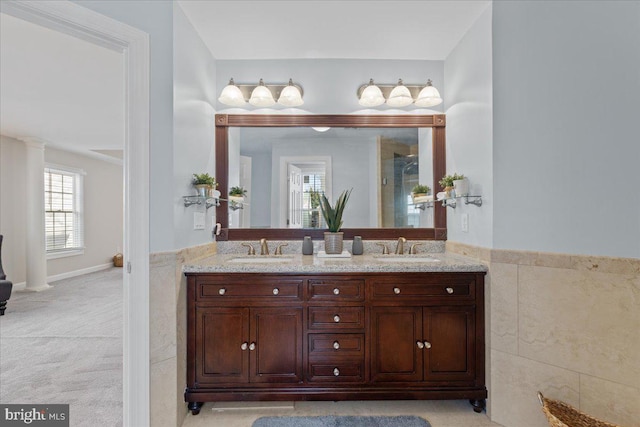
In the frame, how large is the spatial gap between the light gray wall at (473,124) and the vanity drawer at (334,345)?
103 centimetres

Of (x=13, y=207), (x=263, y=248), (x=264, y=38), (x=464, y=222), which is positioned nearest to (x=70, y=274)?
(x=13, y=207)

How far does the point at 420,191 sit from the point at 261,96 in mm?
1495

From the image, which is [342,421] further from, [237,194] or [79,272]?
[79,272]

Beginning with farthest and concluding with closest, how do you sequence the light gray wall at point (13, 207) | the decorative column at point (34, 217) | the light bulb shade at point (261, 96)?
the decorative column at point (34, 217) → the light gray wall at point (13, 207) → the light bulb shade at point (261, 96)

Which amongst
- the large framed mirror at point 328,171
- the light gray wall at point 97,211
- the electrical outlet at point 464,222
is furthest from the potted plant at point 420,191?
the light gray wall at point 97,211

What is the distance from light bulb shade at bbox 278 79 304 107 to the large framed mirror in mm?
134

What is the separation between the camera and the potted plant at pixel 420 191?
244 cm

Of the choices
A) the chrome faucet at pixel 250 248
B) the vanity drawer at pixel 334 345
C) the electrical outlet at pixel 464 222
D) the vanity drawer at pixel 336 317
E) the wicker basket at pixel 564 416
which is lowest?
the wicker basket at pixel 564 416

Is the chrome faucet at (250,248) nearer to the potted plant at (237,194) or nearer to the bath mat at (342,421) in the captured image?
the potted plant at (237,194)

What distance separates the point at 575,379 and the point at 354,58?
2.53m

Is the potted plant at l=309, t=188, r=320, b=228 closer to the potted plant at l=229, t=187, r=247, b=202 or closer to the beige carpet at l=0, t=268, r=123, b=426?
the potted plant at l=229, t=187, r=247, b=202

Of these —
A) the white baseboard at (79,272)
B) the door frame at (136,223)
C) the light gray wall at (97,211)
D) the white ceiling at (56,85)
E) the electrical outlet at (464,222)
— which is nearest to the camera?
the door frame at (136,223)

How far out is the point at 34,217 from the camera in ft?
15.7

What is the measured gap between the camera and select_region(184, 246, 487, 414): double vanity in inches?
70.2
